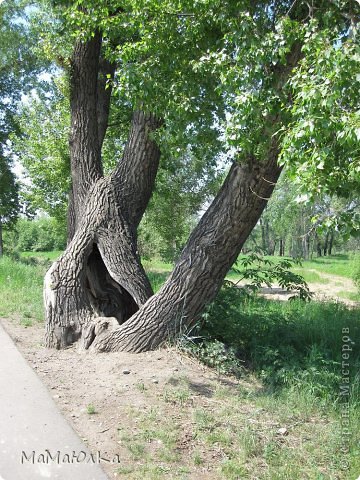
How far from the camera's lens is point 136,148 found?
7.03m

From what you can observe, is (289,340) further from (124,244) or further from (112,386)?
(112,386)

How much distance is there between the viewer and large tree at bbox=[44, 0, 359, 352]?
14.5 feet

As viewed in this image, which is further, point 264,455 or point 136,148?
point 136,148

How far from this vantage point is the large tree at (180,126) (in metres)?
4.41

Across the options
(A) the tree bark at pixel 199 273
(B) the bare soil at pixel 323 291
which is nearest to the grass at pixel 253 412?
(A) the tree bark at pixel 199 273

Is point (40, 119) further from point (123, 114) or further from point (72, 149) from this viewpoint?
point (72, 149)

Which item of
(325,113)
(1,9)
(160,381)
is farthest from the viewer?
(1,9)

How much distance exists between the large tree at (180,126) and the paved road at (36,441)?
1430mm

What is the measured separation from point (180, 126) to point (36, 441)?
355cm

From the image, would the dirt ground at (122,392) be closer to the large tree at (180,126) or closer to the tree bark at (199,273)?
the tree bark at (199,273)

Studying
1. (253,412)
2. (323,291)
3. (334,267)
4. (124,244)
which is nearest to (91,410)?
(253,412)

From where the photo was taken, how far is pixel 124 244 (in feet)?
22.3

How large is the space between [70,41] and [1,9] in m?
7.36

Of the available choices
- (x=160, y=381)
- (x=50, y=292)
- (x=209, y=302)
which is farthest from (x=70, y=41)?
(x=160, y=381)
